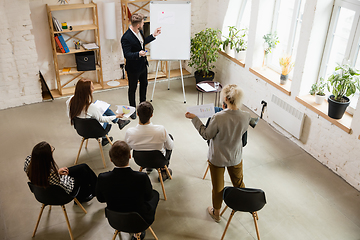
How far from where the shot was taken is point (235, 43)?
6.47 m

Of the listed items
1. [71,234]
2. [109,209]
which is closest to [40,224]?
[71,234]

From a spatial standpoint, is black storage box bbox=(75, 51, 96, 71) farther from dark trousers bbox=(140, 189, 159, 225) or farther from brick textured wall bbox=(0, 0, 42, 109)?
dark trousers bbox=(140, 189, 159, 225)

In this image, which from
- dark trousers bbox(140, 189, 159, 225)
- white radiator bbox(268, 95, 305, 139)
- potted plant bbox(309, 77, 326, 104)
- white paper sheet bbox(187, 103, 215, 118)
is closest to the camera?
dark trousers bbox(140, 189, 159, 225)

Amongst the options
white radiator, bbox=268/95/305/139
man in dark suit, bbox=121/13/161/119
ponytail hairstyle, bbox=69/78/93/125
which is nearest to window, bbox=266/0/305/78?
white radiator, bbox=268/95/305/139

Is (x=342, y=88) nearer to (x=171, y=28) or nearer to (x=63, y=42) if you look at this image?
(x=171, y=28)

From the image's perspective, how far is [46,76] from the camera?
21.9 ft

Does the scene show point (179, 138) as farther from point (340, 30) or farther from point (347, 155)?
point (340, 30)

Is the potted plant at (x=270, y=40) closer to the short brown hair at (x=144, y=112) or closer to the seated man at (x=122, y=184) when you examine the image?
the short brown hair at (x=144, y=112)

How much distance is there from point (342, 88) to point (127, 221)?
10.7 feet

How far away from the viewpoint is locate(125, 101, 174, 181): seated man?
3674mm

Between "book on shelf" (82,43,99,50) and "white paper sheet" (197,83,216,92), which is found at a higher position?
"book on shelf" (82,43,99,50)

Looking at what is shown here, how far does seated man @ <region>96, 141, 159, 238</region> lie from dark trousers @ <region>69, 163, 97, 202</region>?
75 cm

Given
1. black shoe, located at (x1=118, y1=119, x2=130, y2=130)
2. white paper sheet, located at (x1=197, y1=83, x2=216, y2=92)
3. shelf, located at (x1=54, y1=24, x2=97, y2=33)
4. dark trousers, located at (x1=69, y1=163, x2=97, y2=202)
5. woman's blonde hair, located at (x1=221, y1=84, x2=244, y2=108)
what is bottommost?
dark trousers, located at (x1=69, y1=163, x2=97, y2=202)

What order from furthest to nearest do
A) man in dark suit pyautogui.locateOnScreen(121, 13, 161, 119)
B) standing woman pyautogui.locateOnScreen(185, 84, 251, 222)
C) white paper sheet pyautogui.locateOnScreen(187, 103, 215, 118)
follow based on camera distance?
man in dark suit pyautogui.locateOnScreen(121, 13, 161, 119) < white paper sheet pyautogui.locateOnScreen(187, 103, 215, 118) < standing woman pyautogui.locateOnScreen(185, 84, 251, 222)
